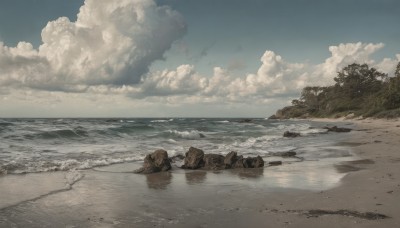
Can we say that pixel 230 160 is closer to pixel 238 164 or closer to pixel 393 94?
pixel 238 164

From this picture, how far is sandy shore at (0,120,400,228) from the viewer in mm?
7293

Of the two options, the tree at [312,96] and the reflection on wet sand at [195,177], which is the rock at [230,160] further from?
the tree at [312,96]

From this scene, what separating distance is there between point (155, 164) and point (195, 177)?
226 centimetres

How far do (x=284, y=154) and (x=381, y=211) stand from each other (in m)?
12.7

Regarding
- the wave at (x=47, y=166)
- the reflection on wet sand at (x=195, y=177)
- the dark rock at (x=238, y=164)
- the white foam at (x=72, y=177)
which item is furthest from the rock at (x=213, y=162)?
the white foam at (x=72, y=177)

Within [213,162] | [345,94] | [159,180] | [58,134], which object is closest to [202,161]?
[213,162]

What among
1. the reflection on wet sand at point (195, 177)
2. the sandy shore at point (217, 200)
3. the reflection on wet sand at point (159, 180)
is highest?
the sandy shore at point (217, 200)

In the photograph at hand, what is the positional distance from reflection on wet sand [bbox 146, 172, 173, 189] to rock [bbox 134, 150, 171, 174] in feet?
1.41

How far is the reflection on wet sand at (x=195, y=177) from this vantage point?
12.4 metres

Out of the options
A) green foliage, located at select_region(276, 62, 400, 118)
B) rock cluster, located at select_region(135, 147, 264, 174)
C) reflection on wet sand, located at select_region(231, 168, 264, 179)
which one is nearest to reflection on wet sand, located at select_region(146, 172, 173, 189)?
rock cluster, located at select_region(135, 147, 264, 174)

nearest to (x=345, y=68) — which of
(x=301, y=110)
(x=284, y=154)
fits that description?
(x=301, y=110)

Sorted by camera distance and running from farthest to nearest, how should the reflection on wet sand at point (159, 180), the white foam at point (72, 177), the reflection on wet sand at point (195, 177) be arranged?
the reflection on wet sand at point (195, 177) < the white foam at point (72, 177) < the reflection on wet sand at point (159, 180)

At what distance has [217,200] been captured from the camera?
9234 mm

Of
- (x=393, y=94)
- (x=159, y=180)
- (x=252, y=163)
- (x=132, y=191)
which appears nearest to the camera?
(x=132, y=191)
